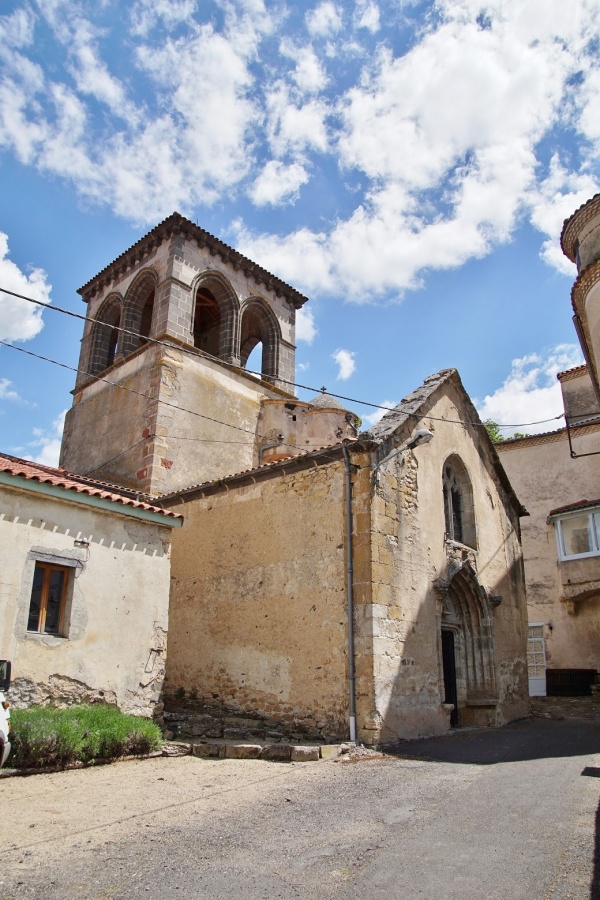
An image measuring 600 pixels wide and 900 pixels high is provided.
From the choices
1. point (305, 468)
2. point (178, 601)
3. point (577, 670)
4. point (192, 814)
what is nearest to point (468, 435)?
point (305, 468)

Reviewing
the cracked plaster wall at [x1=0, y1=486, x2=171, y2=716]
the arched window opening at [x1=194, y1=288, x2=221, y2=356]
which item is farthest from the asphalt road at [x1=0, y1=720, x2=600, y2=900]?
the arched window opening at [x1=194, y1=288, x2=221, y2=356]

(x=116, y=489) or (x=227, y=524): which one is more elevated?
(x=116, y=489)

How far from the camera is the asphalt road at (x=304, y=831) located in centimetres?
369

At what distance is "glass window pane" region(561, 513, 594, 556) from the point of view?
63.4 feet

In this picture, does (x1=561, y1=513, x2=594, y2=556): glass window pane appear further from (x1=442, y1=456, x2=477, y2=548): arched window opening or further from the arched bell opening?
the arched bell opening

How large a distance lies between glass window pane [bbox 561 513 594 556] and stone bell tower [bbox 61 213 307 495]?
9379 millimetres

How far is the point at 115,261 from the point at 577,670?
698 inches

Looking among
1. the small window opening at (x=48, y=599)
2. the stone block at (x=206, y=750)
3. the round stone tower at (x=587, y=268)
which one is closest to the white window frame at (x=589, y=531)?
the round stone tower at (x=587, y=268)

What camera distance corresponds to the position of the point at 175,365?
1612 cm

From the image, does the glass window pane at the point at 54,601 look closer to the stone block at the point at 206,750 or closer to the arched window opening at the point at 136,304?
the stone block at the point at 206,750

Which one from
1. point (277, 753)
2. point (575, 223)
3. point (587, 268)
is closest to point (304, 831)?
point (277, 753)

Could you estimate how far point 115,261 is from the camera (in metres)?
19.1

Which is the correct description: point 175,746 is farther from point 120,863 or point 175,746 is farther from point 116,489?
point 116,489

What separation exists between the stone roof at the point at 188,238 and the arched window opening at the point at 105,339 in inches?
34.6
